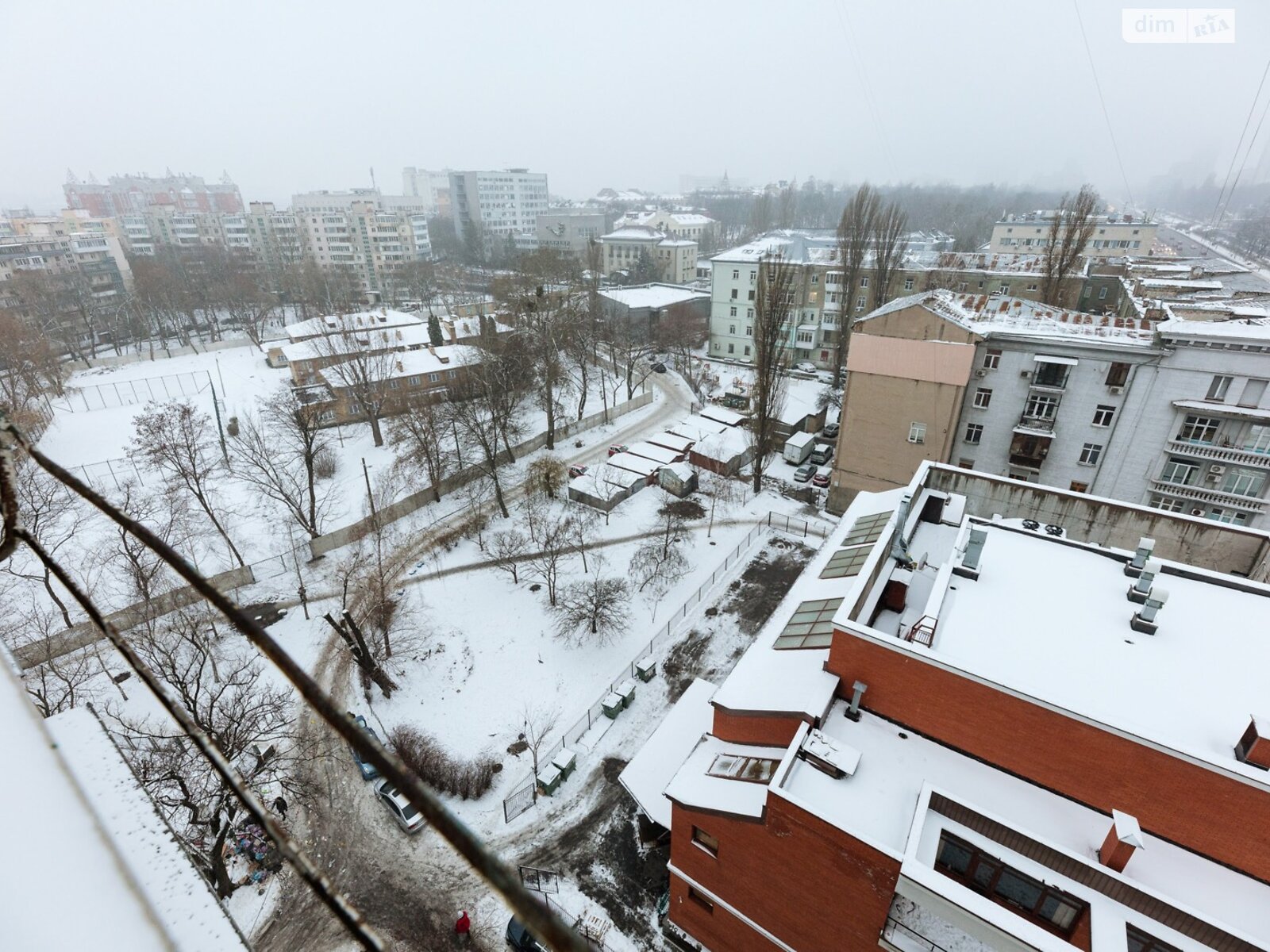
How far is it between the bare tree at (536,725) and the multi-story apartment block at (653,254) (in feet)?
217

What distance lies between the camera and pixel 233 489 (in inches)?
1132

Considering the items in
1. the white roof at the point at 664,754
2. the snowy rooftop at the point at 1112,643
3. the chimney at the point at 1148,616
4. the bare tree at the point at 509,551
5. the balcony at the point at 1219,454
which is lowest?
the bare tree at the point at 509,551

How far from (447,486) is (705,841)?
2301cm

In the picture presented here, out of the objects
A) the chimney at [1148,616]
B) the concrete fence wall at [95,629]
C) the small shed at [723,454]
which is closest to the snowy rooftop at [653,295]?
the small shed at [723,454]

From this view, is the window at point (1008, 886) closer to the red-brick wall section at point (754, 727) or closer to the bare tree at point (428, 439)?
the red-brick wall section at point (754, 727)

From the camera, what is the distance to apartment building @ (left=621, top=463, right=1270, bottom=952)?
7914 mm

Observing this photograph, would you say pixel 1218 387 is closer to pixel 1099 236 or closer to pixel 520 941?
pixel 520 941

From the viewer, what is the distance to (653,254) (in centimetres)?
7569

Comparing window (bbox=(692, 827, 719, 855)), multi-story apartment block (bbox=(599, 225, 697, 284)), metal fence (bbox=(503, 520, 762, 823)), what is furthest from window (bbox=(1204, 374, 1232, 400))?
Result: multi-story apartment block (bbox=(599, 225, 697, 284))

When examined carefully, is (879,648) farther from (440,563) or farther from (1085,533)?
(440,563)

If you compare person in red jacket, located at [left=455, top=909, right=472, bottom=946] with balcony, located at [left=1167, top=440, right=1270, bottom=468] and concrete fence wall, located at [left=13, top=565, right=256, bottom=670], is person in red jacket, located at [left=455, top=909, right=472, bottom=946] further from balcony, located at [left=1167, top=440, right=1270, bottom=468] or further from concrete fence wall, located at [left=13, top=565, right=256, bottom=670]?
balcony, located at [left=1167, top=440, right=1270, bottom=468]

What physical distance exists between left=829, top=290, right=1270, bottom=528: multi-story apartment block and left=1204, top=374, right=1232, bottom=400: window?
4cm

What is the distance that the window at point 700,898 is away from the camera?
1147cm

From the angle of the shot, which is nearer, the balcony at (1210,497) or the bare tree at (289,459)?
the balcony at (1210,497)
